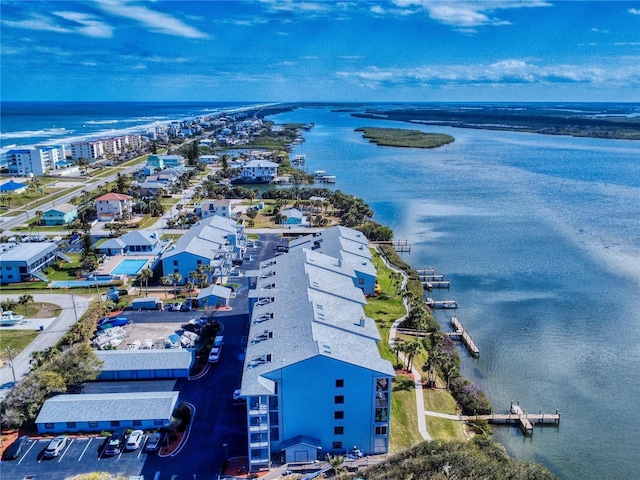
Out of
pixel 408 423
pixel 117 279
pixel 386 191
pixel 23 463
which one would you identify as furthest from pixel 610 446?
pixel 386 191

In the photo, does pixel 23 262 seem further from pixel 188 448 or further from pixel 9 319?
pixel 188 448


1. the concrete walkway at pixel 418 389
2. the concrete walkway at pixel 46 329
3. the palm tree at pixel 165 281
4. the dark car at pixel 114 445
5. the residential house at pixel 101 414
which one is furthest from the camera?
the palm tree at pixel 165 281

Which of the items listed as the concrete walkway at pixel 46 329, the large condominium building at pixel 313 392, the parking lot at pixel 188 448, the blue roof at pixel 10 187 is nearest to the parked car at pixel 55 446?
the parking lot at pixel 188 448

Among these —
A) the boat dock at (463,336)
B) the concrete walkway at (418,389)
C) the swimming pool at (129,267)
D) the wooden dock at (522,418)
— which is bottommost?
the wooden dock at (522,418)

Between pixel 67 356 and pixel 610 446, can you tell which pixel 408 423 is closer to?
pixel 610 446

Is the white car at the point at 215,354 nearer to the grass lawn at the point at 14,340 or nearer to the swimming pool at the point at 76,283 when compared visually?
the grass lawn at the point at 14,340

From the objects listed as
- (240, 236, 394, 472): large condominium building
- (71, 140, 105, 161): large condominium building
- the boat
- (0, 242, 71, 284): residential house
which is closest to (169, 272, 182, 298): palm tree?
the boat

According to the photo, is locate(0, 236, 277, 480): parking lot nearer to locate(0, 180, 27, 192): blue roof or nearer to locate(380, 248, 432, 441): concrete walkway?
locate(380, 248, 432, 441): concrete walkway
